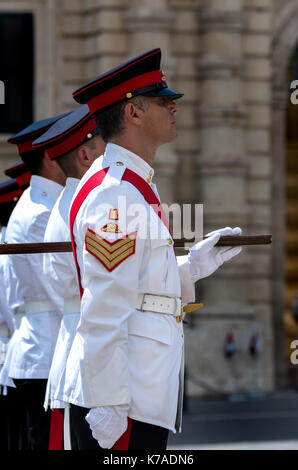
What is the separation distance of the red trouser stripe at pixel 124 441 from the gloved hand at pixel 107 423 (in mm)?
71

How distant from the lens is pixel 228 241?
445 centimetres

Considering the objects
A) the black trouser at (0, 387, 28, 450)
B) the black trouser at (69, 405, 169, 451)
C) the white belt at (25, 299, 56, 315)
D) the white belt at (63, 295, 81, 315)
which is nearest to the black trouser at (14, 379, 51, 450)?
the white belt at (25, 299, 56, 315)

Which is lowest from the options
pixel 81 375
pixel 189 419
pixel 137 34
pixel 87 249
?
pixel 189 419

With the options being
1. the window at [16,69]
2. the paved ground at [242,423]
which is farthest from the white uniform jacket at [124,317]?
the window at [16,69]

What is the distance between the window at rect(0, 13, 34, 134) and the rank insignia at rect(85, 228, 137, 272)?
1240 cm

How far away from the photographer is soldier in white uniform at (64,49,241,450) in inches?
156

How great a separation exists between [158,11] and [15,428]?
1032 cm

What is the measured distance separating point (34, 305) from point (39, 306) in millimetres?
40

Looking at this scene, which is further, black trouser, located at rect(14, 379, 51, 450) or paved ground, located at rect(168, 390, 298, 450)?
paved ground, located at rect(168, 390, 298, 450)

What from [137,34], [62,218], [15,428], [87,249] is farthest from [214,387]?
[87,249]

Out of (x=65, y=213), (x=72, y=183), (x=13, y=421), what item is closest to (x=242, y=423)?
(x=13, y=421)

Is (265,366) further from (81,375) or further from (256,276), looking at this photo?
(81,375)

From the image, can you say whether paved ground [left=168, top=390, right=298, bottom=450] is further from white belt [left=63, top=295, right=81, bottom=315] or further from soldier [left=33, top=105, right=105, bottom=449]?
white belt [left=63, top=295, right=81, bottom=315]

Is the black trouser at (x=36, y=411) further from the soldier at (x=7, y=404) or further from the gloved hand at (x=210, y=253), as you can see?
the gloved hand at (x=210, y=253)
